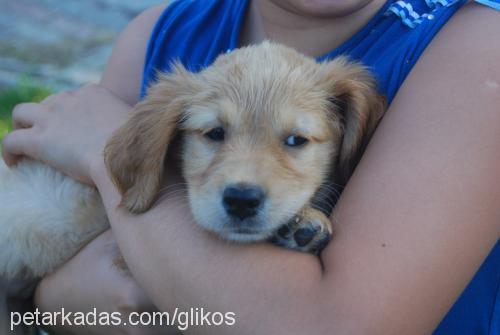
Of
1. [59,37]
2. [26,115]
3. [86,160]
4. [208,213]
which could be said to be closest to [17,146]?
[26,115]

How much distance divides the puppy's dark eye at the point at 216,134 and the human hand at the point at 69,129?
46 centimetres

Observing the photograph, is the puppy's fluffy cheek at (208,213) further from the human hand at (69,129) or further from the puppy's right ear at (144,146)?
the human hand at (69,129)

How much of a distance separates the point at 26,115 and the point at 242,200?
125cm

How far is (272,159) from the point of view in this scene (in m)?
1.97

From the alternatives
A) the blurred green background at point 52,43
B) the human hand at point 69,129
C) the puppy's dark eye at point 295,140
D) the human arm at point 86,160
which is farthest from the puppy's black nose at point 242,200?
the blurred green background at point 52,43

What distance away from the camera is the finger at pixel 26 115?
2694 millimetres

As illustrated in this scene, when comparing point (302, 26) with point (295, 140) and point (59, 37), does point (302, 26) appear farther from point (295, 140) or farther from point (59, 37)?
point (59, 37)

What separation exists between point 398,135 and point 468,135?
0.58 feet

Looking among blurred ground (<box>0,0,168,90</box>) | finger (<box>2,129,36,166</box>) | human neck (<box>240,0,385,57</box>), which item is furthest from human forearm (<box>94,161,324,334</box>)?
blurred ground (<box>0,0,168,90</box>)

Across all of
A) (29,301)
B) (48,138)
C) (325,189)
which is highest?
(325,189)

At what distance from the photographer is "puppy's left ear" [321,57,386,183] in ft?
6.86

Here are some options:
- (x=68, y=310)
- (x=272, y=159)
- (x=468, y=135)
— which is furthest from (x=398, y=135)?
(x=68, y=310)

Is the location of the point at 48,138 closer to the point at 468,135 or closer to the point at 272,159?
the point at 272,159

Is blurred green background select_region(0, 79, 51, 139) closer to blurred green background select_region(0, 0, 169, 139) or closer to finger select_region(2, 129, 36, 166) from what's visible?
blurred green background select_region(0, 0, 169, 139)
